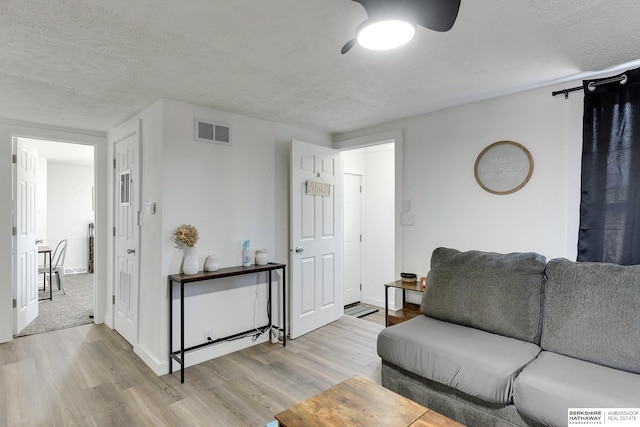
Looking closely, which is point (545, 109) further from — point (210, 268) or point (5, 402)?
point (5, 402)

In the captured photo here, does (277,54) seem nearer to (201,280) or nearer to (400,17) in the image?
(400,17)

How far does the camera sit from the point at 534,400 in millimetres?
1606

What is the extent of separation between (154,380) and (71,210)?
621 cm

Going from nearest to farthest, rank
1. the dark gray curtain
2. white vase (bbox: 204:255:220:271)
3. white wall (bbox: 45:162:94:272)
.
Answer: the dark gray curtain, white vase (bbox: 204:255:220:271), white wall (bbox: 45:162:94:272)

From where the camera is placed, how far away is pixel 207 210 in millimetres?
3047

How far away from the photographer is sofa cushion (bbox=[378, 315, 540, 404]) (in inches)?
69.5

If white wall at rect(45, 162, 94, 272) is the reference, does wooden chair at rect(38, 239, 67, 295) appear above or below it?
below

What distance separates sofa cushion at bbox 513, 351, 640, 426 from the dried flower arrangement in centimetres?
247

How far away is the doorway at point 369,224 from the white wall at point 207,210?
1.50 m

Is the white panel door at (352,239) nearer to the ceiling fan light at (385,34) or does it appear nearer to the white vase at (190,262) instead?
the white vase at (190,262)

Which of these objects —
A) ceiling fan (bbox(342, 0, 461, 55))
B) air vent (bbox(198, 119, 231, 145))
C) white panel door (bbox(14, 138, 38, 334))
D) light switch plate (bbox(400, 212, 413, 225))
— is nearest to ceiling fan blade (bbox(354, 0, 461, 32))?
ceiling fan (bbox(342, 0, 461, 55))

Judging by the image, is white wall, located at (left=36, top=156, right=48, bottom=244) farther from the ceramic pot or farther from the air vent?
the ceramic pot

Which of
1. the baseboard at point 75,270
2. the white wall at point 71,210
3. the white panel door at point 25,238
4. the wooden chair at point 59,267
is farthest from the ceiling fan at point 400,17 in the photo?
the baseboard at point 75,270

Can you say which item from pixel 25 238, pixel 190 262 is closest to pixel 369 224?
pixel 190 262
